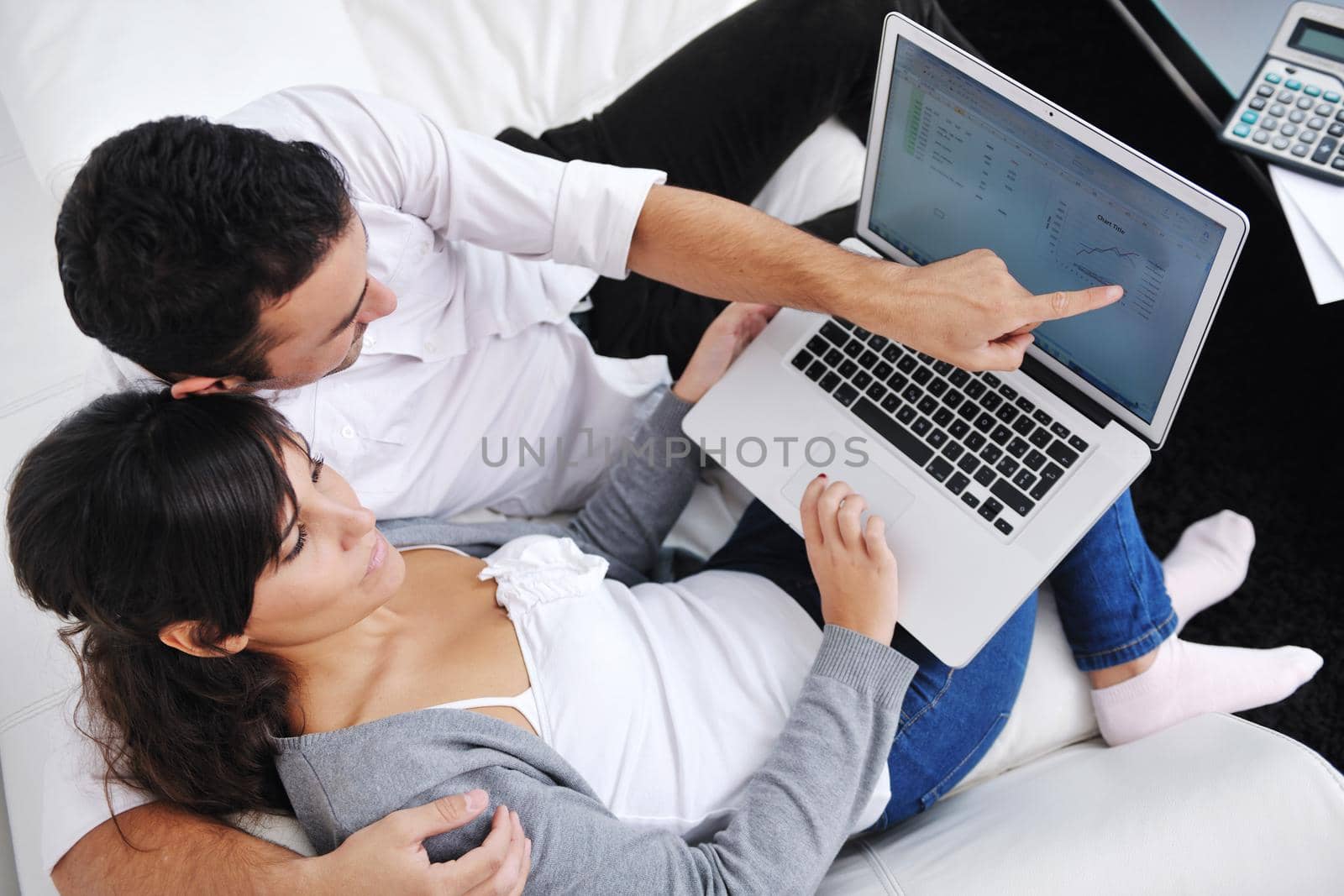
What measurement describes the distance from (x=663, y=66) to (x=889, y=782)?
0.97 metres

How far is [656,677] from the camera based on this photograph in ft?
3.47

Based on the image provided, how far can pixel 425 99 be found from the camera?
1.48 metres

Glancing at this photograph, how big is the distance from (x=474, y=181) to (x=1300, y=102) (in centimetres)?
93

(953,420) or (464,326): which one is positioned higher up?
(953,420)

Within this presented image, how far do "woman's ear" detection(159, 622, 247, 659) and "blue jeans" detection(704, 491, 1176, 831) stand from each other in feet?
1.90

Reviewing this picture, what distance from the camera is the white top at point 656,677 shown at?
1.00m

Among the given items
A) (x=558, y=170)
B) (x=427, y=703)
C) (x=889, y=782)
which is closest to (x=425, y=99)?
(x=558, y=170)

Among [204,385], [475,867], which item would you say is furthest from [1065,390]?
[204,385]

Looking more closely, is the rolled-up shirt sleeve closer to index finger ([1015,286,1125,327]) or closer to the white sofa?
the white sofa

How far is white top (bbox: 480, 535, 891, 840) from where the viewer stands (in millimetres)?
1000

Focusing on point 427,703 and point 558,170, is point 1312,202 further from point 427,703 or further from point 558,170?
point 427,703

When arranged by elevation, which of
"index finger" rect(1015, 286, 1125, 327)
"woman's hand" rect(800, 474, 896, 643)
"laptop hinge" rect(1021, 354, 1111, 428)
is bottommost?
"woman's hand" rect(800, 474, 896, 643)

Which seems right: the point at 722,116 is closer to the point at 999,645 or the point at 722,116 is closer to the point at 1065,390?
the point at 1065,390

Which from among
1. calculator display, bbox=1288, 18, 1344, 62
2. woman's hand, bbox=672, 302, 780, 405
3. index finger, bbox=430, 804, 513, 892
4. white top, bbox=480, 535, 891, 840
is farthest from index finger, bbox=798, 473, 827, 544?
calculator display, bbox=1288, 18, 1344, 62
